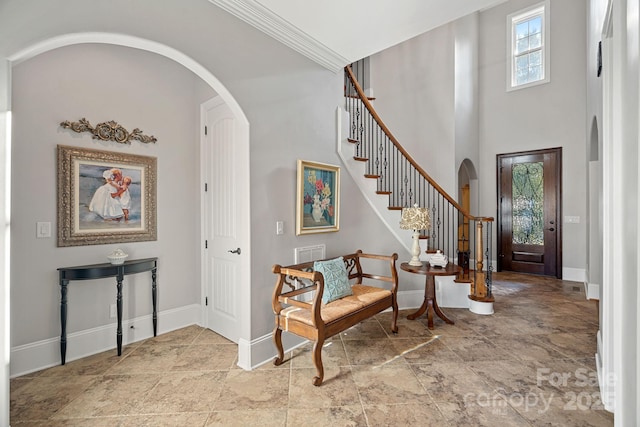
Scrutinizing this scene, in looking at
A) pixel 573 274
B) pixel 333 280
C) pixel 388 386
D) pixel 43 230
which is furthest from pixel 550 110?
pixel 43 230

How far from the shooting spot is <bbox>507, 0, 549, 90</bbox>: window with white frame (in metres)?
5.98

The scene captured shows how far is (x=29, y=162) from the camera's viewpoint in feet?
8.07

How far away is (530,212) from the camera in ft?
19.8

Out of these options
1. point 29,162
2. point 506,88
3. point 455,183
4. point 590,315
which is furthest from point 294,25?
point 506,88

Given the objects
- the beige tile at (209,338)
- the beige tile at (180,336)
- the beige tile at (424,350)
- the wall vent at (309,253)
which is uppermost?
the wall vent at (309,253)

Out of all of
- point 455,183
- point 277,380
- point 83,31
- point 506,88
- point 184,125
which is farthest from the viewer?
point 506,88

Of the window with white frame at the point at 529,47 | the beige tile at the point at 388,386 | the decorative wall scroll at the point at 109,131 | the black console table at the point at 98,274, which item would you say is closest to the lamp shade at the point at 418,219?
the beige tile at the point at 388,386

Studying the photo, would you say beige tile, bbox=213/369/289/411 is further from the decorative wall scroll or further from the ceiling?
the ceiling

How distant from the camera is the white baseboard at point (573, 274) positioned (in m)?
5.50

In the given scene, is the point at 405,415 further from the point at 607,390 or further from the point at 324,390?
the point at 607,390

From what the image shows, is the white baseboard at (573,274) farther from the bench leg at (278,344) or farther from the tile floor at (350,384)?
the bench leg at (278,344)

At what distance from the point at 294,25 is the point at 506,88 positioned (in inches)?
221

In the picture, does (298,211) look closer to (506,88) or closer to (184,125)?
(184,125)

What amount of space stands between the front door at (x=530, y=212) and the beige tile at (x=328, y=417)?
5.70 meters
